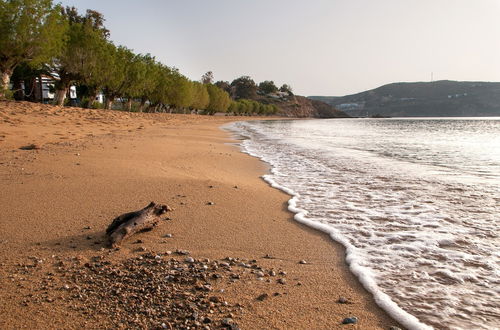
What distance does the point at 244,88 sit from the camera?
617 ft

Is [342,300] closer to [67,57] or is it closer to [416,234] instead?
[416,234]

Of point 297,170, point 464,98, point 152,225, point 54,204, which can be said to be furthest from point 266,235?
point 464,98

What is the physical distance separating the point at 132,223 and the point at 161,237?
0.34 metres

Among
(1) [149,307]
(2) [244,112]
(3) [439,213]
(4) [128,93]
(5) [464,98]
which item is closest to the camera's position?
(1) [149,307]

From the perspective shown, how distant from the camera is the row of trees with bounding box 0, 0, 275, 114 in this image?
19719 millimetres

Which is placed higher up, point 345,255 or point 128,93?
point 128,93

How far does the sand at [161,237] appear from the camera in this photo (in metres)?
2.31

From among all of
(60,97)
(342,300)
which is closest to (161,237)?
(342,300)

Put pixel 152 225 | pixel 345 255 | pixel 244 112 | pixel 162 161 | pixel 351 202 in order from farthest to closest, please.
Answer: pixel 244 112
pixel 162 161
pixel 351 202
pixel 152 225
pixel 345 255

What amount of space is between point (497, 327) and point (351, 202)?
332 cm

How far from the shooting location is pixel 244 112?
12294 cm

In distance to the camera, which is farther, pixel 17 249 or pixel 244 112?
pixel 244 112

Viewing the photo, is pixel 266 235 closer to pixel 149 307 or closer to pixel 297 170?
pixel 149 307

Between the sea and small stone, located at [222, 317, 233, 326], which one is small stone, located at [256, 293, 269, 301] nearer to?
small stone, located at [222, 317, 233, 326]
